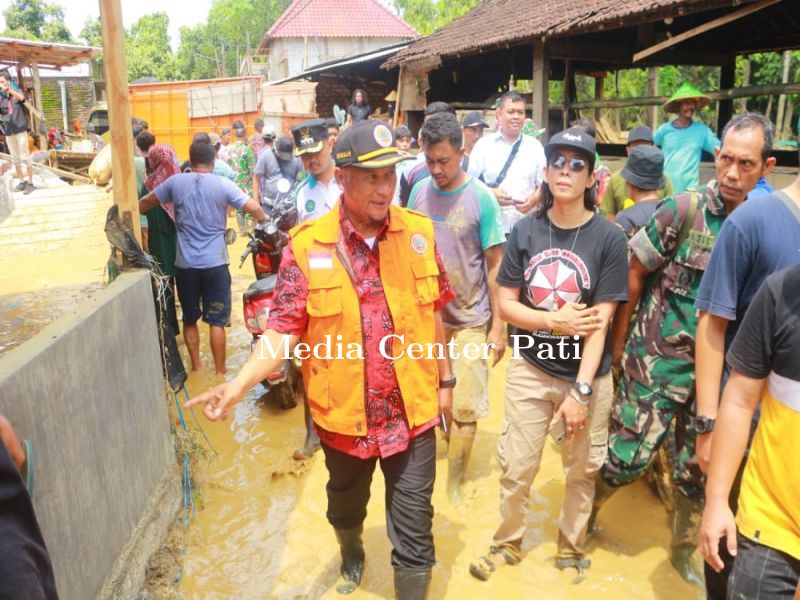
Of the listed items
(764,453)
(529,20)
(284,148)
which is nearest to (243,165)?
(284,148)

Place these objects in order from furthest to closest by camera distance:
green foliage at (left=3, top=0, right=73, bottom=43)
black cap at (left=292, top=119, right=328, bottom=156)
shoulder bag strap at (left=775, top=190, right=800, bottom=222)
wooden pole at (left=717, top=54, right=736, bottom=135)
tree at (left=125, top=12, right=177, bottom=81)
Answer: tree at (left=125, top=12, right=177, bottom=81) < green foliage at (left=3, top=0, right=73, bottom=43) < wooden pole at (left=717, top=54, right=736, bottom=135) < black cap at (left=292, top=119, right=328, bottom=156) < shoulder bag strap at (left=775, top=190, right=800, bottom=222)

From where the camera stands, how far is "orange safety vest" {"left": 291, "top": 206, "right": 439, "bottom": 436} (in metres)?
2.64

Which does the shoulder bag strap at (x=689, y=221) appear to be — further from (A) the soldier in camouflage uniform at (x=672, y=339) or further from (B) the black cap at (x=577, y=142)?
(B) the black cap at (x=577, y=142)

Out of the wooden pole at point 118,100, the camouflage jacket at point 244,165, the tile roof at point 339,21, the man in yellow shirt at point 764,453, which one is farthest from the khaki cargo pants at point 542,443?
the tile roof at point 339,21

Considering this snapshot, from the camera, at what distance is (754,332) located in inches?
75.6

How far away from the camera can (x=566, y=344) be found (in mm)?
3098

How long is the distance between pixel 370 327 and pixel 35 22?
52766 millimetres

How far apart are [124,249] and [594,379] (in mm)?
2521

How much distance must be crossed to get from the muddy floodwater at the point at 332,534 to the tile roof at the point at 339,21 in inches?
1575

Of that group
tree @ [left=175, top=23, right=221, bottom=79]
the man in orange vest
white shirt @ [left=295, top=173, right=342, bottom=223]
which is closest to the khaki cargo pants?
the man in orange vest

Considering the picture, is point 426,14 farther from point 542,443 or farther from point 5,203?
point 542,443

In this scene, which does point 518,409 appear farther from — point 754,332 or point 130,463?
point 130,463

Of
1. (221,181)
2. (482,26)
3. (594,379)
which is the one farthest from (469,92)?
(594,379)

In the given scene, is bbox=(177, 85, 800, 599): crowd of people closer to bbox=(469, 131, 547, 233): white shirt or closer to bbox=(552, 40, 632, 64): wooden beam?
bbox=(469, 131, 547, 233): white shirt
